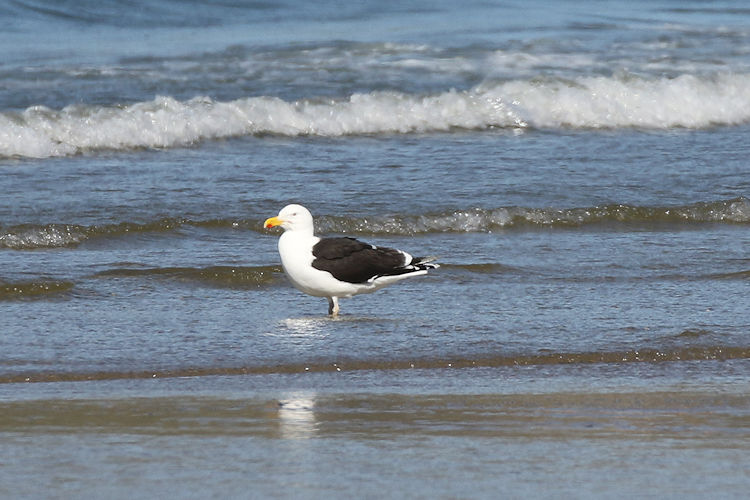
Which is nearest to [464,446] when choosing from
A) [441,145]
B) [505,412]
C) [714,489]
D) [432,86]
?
[505,412]

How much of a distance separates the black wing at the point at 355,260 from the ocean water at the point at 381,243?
0.73 ft

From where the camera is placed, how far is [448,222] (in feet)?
30.2

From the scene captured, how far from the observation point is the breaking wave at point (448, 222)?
8.51 metres

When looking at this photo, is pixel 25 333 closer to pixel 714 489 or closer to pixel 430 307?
pixel 430 307

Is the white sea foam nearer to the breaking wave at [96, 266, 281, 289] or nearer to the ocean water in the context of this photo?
the ocean water

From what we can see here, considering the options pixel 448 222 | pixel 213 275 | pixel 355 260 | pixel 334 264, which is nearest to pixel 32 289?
pixel 213 275

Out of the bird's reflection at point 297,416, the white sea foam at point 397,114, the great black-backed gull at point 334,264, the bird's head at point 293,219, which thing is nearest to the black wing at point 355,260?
the great black-backed gull at point 334,264

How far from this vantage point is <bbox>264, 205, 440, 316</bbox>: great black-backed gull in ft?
22.9

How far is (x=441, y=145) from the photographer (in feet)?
40.0

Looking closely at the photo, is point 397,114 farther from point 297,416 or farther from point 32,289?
point 297,416

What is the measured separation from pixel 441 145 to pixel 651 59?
18.5 feet

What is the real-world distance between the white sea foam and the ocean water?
0.04 metres

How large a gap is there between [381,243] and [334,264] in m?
1.85

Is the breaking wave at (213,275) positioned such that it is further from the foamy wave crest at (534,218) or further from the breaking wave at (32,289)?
the foamy wave crest at (534,218)
